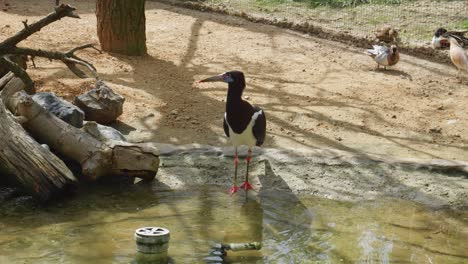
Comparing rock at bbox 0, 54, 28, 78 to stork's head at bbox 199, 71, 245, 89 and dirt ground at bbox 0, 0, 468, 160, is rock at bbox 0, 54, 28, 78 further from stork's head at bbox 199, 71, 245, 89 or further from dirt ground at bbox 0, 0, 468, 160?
stork's head at bbox 199, 71, 245, 89

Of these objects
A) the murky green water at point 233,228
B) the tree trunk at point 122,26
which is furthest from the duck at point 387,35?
the murky green water at point 233,228

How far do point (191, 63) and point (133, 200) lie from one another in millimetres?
4119

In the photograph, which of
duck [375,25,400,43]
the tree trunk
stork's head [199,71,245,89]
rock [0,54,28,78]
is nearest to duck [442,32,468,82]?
duck [375,25,400,43]

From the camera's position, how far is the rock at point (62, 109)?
664cm

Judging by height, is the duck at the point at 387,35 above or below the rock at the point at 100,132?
above

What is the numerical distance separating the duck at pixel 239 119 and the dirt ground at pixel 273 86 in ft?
2.21

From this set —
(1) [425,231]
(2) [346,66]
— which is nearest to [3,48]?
(1) [425,231]

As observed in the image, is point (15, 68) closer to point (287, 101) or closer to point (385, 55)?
point (287, 101)

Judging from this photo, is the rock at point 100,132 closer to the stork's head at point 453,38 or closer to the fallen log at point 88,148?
the fallen log at point 88,148

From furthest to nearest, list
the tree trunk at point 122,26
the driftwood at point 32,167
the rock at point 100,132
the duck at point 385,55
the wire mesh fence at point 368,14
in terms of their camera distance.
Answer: the wire mesh fence at point 368,14, the duck at point 385,55, the tree trunk at point 122,26, the rock at point 100,132, the driftwood at point 32,167

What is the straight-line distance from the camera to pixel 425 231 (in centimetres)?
561

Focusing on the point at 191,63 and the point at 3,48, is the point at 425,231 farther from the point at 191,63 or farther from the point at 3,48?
the point at 191,63

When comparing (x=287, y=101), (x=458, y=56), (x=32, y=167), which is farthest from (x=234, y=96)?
(x=458, y=56)

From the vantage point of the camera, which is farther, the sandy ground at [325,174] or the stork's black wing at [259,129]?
the stork's black wing at [259,129]
